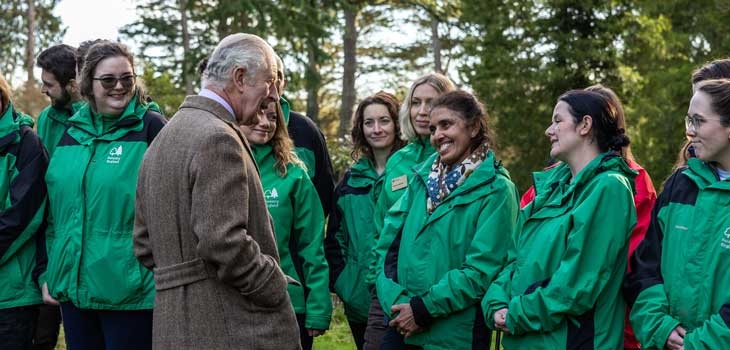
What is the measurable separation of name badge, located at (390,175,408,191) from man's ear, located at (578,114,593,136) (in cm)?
134

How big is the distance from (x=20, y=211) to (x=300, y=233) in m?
1.57

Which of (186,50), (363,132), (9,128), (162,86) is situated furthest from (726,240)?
(162,86)

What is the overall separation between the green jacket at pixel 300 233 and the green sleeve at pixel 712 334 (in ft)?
7.31

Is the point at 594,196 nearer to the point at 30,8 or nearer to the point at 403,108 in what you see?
the point at 403,108

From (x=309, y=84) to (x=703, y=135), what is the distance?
15573mm

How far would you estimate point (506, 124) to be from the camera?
77.8ft

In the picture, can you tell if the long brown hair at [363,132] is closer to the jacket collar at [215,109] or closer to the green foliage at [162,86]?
the jacket collar at [215,109]

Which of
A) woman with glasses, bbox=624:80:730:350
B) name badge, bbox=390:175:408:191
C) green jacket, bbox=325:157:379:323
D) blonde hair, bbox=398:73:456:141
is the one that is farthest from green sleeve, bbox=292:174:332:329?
woman with glasses, bbox=624:80:730:350

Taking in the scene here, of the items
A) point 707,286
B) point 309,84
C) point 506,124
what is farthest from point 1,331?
point 506,124

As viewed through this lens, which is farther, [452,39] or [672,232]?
[452,39]

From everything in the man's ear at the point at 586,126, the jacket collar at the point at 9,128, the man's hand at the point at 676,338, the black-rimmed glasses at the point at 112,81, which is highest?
the black-rimmed glasses at the point at 112,81

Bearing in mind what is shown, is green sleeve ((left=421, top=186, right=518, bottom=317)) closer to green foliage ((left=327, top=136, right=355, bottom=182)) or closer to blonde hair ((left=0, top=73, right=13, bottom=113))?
blonde hair ((left=0, top=73, right=13, bottom=113))

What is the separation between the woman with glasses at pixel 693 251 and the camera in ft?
12.0

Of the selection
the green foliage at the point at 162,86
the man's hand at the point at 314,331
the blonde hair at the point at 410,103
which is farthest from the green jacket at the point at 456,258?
the green foliage at the point at 162,86
